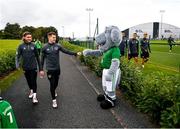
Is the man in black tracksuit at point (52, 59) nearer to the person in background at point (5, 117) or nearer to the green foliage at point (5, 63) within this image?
the person in background at point (5, 117)

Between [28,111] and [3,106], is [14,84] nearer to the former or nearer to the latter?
[28,111]

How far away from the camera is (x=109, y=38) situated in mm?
8742

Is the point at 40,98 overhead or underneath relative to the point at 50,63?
underneath

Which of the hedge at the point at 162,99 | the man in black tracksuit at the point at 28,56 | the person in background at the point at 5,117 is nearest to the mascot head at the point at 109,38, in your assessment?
the hedge at the point at 162,99

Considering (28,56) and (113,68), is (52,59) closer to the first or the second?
(28,56)

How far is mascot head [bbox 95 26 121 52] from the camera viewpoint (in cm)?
859

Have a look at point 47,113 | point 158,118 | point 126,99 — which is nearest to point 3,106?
point 47,113

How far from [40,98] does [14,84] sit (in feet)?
11.4

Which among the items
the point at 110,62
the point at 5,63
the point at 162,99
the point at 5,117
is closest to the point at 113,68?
the point at 110,62

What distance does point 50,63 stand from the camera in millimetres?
8781

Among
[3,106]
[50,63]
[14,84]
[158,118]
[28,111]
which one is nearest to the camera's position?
[3,106]

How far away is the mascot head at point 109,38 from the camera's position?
859cm

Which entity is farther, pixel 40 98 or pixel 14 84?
pixel 14 84

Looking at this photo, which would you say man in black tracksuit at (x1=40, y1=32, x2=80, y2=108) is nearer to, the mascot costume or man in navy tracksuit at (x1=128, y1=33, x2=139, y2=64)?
the mascot costume
